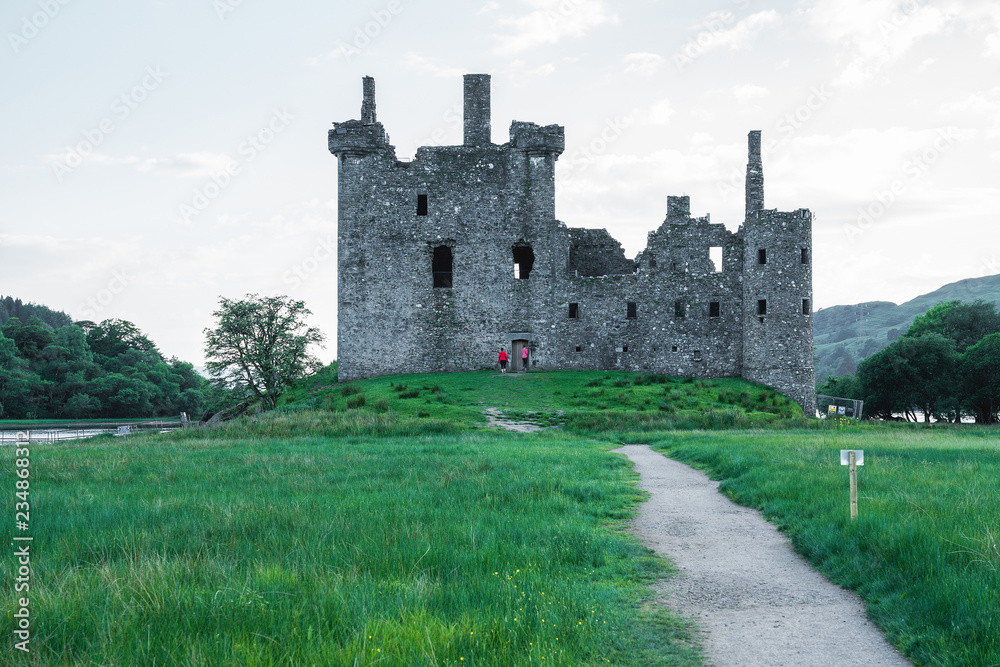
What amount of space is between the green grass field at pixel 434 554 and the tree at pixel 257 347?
22728 mm

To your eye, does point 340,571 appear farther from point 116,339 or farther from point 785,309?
point 116,339

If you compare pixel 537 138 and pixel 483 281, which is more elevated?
pixel 537 138

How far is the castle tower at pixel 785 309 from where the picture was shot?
39.2 meters

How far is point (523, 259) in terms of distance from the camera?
44.5 meters

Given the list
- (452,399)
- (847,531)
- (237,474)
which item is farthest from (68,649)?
(452,399)

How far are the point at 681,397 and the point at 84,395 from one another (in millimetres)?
63391

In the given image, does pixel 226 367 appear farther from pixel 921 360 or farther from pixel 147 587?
pixel 921 360

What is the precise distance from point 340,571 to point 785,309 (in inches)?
1458

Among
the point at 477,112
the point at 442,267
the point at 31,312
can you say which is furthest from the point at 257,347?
the point at 31,312

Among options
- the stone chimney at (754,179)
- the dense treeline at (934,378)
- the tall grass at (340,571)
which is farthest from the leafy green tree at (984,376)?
the tall grass at (340,571)

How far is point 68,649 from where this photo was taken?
5.13 m

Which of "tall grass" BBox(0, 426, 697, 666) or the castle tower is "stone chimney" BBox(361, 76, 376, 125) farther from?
"tall grass" BBox(0, 426, 697, 666)

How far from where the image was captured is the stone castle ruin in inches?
1626

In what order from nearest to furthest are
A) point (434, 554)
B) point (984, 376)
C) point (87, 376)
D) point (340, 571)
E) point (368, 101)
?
point (340, 571), point (434, 554), point (368, 101), point (984, 376), point (87, 376)
